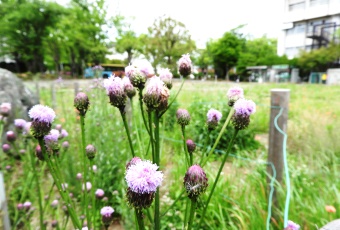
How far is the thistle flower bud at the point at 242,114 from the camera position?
54 centimetres

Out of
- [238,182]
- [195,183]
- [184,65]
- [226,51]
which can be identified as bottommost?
[238,182]

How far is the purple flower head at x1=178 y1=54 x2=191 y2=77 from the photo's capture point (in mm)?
673

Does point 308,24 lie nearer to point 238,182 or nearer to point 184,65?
point 238,182

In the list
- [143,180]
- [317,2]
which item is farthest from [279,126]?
[317,2]

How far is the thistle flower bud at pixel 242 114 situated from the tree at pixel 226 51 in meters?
35.8

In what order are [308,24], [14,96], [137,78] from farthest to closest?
[308,24] → [14,96] → [137,78]

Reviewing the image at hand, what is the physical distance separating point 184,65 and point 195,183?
361 millimetres

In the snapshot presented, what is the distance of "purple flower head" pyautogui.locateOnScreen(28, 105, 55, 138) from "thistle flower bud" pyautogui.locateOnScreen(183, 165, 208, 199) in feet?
0.99

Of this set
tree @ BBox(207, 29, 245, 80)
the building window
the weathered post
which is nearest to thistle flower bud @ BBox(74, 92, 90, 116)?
the weathered post

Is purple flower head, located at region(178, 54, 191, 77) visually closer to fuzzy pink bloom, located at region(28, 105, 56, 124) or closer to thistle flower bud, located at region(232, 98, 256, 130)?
thistle flower bud, located at region(232, 98, 256, 130)

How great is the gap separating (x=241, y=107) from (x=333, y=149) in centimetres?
271

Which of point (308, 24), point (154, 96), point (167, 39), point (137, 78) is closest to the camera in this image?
point (154, 96)

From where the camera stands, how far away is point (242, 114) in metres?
0.54

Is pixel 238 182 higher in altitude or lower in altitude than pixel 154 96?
lower
